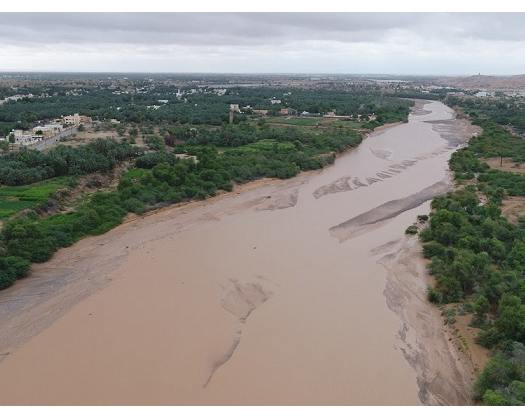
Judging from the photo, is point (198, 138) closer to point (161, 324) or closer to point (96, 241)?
point (96, 241)

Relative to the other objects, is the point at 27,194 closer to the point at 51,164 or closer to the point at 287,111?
the point at 51,164

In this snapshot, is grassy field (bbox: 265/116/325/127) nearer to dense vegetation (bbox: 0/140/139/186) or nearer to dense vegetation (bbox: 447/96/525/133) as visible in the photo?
dense vegetation (bbox: 447/96/525/133)

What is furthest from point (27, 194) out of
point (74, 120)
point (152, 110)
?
point (152, 110)

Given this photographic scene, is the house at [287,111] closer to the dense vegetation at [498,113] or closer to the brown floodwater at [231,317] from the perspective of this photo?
the dense vegetation at [498,113]

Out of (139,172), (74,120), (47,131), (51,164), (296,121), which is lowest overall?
(296,121)

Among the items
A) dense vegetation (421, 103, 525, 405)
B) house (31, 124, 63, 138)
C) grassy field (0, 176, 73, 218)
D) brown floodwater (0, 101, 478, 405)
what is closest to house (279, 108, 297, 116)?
house (31, 124, 63, 138)

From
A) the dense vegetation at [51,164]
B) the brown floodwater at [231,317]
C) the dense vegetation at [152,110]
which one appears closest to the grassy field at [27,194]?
the dense vegetation at [51,164]
